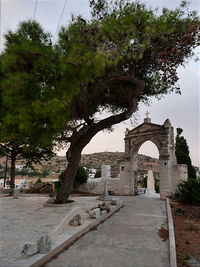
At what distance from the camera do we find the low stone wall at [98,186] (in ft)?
51.9

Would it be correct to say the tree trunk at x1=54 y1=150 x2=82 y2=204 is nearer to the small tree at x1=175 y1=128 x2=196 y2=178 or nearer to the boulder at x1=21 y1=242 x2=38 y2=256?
the boulder at x1=21 y1=242 x2=38 y2=256

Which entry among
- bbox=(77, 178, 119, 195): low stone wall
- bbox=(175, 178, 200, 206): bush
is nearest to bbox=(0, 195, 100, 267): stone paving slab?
bbox=(175, 178, 200, 206): bush

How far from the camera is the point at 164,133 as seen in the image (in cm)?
1345

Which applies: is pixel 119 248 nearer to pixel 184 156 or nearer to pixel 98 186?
pixel 98 186

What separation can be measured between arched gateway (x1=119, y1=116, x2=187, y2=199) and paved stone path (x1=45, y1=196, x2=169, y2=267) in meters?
6.22

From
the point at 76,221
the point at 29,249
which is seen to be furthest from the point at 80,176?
the point at 29,249

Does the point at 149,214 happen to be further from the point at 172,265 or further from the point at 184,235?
the point at 172,265

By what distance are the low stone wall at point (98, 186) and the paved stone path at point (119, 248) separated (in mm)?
8653

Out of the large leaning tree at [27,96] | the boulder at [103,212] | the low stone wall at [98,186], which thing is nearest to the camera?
the large leaning tree at [27,96]

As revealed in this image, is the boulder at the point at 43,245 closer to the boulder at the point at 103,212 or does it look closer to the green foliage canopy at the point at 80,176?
the boulder at the point at 103,212

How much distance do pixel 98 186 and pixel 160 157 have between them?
235 inches

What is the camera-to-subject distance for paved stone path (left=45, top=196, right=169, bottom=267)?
399 centimetres

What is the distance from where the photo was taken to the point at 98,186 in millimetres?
16438

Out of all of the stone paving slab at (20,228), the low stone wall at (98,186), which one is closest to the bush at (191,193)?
the low stone wall at (98,186)
